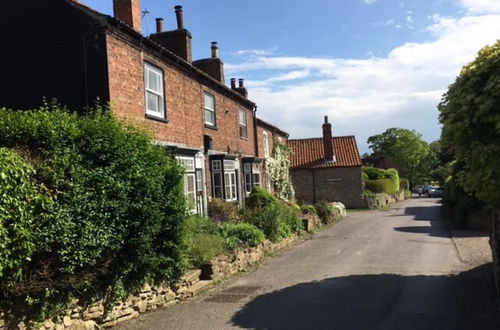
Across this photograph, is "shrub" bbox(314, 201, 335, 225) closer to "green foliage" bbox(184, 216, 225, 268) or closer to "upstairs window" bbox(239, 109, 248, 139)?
"upstairs window" bbox(239, 109, 248, 139)

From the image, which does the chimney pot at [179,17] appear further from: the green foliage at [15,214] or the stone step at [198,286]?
A: the green foliage at [15,214]

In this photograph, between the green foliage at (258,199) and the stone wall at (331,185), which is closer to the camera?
the green foliage at (258,199)

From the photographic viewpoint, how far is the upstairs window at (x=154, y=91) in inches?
528

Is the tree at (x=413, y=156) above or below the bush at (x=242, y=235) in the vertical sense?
above

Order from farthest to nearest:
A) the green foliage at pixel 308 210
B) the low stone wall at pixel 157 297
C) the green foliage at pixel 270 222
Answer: the green foliage at pixel 308 210 → the green foliage at pixel 270 222 → the low stone wall at pixel 157 297

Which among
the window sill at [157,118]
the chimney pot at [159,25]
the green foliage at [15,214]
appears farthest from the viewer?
the chimney pot at [159,25]

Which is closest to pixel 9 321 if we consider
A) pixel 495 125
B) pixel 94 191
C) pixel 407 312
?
pixel 94 191

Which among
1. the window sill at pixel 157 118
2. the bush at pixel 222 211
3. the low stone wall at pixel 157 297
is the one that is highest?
the window sill at pixel 157 118

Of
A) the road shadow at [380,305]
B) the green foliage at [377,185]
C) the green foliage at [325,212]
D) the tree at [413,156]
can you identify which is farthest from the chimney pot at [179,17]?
the tree at [413,156]

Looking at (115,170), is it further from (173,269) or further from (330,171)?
(330,171)

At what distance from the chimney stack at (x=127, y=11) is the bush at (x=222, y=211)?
6.74 meters

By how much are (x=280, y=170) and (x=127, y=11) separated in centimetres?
1897

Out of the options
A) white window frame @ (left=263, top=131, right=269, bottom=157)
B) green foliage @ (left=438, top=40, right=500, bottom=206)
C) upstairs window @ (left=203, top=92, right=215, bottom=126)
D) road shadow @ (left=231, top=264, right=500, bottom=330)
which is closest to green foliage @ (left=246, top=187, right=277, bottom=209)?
upstairs window @ (left=203, top=92, right=215, bottom=126)

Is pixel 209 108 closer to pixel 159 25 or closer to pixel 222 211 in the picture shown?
pixel 159 25
